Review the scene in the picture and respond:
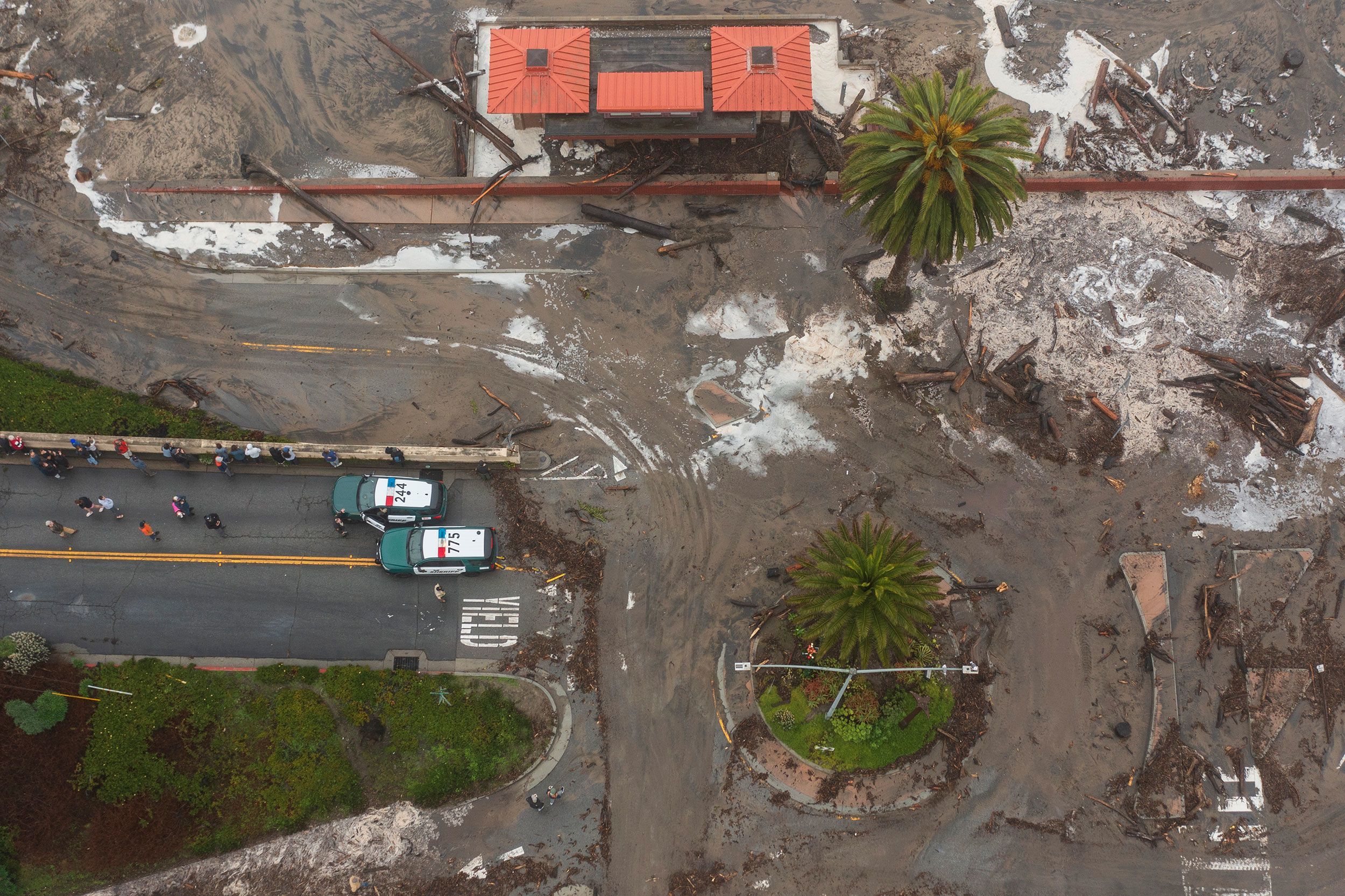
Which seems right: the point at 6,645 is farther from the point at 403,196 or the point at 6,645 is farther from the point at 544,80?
the point at 544,80

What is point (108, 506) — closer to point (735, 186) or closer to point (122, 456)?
point (122, 456)

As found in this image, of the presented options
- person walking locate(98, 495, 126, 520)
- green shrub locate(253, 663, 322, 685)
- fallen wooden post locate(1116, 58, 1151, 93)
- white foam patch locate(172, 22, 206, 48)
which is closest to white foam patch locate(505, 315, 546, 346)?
green shrub locate(253, 663, 322, 685)

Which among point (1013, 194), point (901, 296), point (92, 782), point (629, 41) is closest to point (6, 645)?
point (92, 782)

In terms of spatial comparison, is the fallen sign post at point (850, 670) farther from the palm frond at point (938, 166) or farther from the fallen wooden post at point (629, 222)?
the fallen wooden post at point (629, 222)

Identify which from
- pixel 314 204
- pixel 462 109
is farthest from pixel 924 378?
pixel 314 204

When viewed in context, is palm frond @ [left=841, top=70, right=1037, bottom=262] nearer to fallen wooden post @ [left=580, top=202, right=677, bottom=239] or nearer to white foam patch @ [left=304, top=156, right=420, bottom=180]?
fallen wooden post @ [left=580, top=202, right=677, bottom=239]

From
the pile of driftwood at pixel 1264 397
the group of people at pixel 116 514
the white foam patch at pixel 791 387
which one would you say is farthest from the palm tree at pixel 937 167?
the group of people at pixel 116 514
